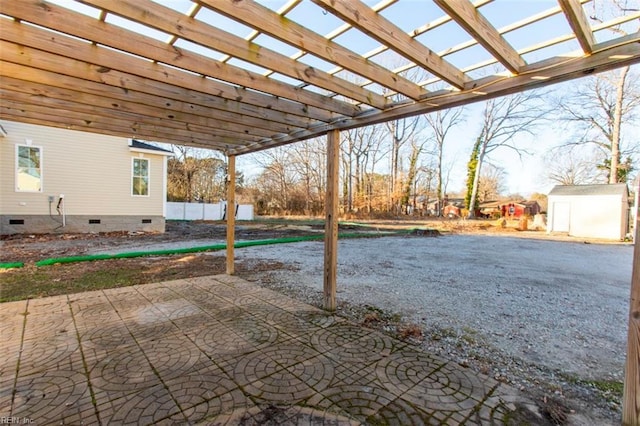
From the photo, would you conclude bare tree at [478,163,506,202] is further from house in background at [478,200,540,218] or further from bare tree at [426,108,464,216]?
bare tree at [426,108,464,216]

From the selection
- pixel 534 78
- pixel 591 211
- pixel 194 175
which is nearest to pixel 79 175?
pixel 534 78

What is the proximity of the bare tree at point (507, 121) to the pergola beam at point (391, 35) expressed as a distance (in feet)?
76.6

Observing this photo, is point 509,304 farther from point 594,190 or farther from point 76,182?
point 594,190

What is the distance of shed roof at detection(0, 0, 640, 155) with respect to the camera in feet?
5.51

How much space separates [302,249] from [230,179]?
4.08 m

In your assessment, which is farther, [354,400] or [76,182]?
[76,182]

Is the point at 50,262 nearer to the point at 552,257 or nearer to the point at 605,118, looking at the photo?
the point at 552,257

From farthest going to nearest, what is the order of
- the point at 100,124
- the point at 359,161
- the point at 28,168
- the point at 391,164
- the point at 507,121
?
the point at 359,161 < the point at 391,164 < the point at 507,121 < the point at 28,168 < the point at 100,124

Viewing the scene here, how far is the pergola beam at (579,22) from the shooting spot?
1483mm

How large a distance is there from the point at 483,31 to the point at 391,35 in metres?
0.53

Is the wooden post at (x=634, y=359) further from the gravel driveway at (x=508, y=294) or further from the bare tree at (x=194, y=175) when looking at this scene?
the bare tree at (x=194, y=175)

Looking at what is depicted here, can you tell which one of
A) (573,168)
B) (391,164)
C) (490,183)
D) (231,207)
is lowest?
(231,207)

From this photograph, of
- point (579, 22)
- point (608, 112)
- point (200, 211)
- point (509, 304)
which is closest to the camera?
point (579, 22)

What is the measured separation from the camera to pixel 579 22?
1586 mm
